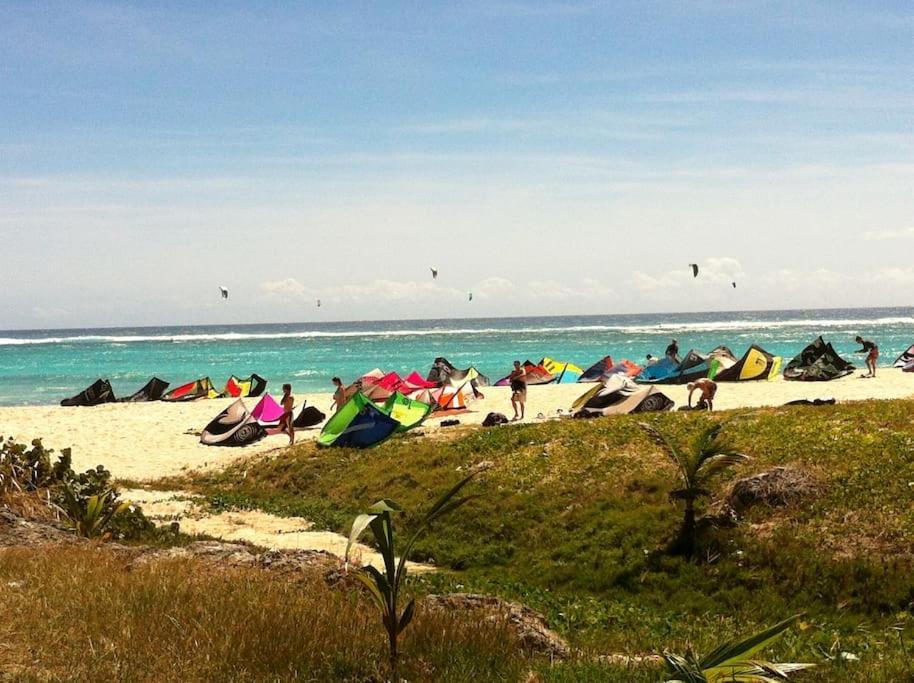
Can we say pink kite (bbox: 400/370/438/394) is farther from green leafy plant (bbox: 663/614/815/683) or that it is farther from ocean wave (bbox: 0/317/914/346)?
ocean wave (bbox: 0/317/914/346)

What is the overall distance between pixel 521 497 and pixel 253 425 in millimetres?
16505

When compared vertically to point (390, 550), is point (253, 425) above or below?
below

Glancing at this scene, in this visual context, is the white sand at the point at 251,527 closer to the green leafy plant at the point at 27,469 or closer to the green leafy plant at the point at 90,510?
the green leafy plant at the point at 27,469

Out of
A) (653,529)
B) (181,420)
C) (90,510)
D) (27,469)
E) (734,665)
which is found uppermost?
(734,665)

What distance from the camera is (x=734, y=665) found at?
4656 millimetres

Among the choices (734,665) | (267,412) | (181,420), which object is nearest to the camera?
(734,665)

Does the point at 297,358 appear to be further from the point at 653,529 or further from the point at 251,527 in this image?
the point at 653,529

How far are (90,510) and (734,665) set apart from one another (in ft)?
34.1

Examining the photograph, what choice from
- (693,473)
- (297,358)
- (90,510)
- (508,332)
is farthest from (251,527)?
(508,332)

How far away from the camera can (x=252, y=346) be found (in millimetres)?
131875

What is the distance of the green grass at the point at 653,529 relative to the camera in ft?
35.6

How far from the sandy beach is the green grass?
6.69m

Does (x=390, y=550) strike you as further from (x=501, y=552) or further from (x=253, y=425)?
(x=253, y=425)

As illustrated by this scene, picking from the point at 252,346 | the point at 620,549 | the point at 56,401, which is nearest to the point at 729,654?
the point at 620,549
